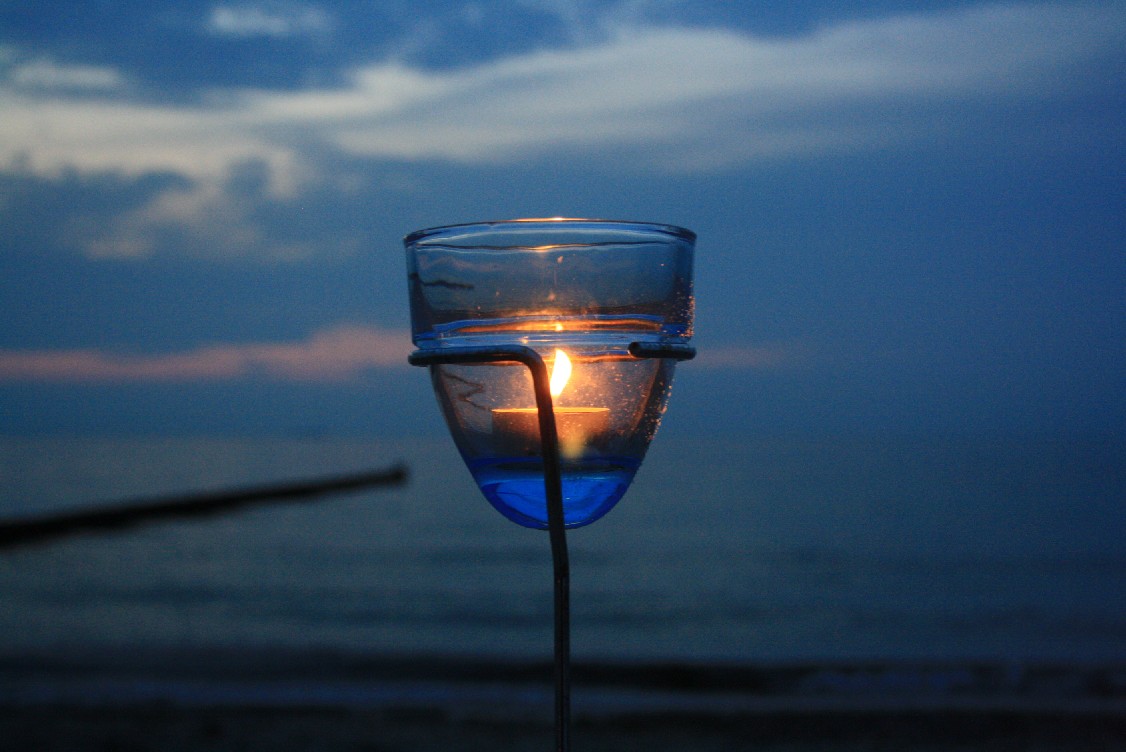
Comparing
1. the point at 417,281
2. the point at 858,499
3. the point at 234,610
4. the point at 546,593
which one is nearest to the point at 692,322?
the point at 417,281

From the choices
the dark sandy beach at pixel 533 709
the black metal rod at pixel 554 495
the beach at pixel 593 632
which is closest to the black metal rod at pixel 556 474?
the black metal rod at pixel 554 495

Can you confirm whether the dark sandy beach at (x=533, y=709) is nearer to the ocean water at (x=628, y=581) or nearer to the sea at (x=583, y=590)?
the sea at (x=583, y=590)

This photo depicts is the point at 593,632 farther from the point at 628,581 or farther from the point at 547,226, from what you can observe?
the point at 547,226

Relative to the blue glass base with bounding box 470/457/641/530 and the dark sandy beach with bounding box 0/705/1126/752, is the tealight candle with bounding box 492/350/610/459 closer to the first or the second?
Answer: the blue glass base with bounding box 470/457/641/530

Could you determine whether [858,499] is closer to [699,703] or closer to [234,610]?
[234,610]

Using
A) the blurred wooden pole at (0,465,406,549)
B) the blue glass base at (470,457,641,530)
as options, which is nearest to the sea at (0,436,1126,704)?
the blurred wooden pole at (0,465,406,549)

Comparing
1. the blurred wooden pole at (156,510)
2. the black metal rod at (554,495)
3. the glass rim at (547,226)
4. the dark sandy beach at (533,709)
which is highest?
the glass rim at (547,226)
